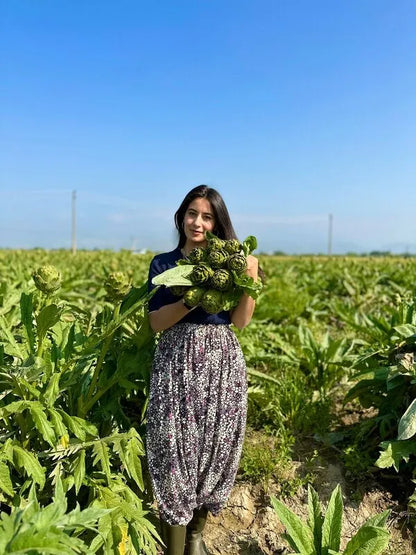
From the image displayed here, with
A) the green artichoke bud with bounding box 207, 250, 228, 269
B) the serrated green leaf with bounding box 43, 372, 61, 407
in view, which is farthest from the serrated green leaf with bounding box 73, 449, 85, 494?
the green artichoke bud with bounding box 207, 250, 228, 269

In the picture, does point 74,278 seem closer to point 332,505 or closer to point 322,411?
point 322,411

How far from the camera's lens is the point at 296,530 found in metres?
2.38

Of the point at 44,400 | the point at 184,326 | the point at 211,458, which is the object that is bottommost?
the point at 211,458

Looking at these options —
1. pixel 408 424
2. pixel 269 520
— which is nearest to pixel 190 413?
pixel 269 520

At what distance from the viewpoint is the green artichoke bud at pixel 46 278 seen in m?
2.48

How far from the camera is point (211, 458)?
98.0 inches

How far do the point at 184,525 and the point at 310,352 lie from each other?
6.97 feet

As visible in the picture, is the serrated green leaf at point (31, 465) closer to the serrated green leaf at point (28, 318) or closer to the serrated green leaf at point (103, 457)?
the serrated green leaf at point (103, 457)

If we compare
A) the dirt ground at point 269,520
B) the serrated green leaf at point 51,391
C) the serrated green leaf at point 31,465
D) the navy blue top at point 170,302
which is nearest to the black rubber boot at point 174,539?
the dirt ground at point 269,520

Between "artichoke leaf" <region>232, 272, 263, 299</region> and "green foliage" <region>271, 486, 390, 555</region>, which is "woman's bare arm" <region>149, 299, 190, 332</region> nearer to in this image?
"artichoke leaf" <region>232, 272, 263, 299</region>

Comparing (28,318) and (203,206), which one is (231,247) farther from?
(28,318)

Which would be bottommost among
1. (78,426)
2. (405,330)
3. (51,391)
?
(78,426)

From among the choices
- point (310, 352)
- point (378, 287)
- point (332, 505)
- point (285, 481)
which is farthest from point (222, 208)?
point (378, 287)

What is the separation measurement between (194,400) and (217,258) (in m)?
0.64
